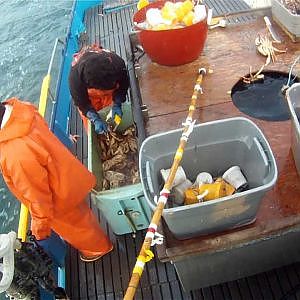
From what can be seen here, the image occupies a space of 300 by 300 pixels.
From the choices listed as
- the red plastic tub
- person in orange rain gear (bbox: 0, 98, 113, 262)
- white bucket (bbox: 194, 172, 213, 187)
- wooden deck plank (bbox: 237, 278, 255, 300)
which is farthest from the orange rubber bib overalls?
wooden deck plank (bbox: 237, 278, 255, 300)

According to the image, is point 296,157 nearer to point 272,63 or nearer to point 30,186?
point 272,63

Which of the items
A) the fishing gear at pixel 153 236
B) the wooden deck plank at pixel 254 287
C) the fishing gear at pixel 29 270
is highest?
the fishing gear at pixel 153 236

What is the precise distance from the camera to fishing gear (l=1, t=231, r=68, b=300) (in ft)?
7.06

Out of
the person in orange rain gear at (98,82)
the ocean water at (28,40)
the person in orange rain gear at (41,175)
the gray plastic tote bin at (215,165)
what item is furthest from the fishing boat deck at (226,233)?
the ocean water at (28,40)

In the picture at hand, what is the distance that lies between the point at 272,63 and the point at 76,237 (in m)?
2.02

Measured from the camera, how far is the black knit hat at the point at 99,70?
2.71 meters

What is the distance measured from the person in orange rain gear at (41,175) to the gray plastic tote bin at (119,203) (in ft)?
0.48

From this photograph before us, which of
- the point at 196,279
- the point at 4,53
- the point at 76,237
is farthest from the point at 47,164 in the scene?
the point at 4,53

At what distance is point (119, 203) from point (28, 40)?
6392 mm

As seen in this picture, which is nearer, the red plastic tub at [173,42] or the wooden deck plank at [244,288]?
the wooden deck plank at [244,288]

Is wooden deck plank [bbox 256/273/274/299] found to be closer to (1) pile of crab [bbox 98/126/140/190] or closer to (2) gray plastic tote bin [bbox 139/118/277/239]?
(2) gray plastic tote bin [bbox 139/118/277/239]

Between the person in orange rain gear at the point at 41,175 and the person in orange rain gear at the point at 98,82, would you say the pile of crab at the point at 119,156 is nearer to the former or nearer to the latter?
the person in orange rain gear at the point at 98,82

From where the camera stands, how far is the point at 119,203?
2.52 m

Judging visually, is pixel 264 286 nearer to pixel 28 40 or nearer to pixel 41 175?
pixel 41 175
